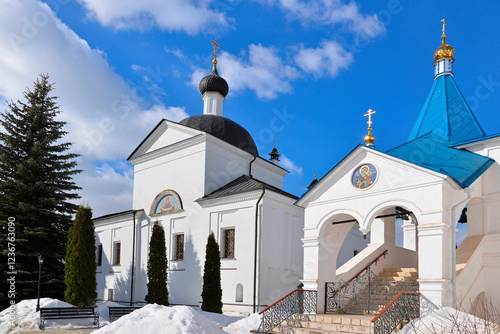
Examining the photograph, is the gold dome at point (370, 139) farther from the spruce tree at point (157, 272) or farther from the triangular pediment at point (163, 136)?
the spruce tree at point (157, 272)

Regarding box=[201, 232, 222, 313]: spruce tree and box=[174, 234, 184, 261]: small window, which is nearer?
box=[201, 232, 222, 313]: spruce tree

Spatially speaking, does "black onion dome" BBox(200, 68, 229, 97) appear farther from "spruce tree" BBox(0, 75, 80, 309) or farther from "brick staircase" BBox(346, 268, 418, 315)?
"brick staircase" BBox(346, 268, 418, 315)

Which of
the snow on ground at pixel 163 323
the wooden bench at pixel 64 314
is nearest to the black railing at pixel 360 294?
the snow on ground at pixel 163 323

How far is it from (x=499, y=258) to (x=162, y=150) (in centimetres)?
1443

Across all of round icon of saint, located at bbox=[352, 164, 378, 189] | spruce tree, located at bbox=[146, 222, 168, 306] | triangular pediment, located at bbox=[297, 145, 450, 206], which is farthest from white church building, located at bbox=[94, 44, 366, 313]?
round icon of saint, located at bbox=[352, 164, 378, 189]

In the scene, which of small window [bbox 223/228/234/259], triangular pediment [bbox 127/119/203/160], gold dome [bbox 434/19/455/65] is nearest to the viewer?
gold dome [bbox 434/19/455/65]

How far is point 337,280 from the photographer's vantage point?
11.1 m


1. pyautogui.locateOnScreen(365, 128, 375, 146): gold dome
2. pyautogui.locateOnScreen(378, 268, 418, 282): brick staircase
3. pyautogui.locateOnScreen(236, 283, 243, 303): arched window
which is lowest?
pyautogui.locateOnScreen(236, 283, 243, 303): arched window

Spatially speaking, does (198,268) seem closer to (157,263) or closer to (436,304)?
(157,263)

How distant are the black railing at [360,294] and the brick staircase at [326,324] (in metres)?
Answer: 0.74

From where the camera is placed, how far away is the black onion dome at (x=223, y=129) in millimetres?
20391

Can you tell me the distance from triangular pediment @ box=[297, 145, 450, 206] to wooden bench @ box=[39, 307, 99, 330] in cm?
739

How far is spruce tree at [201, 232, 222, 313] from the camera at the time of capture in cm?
1465

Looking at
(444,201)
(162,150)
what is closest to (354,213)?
(444,201)
